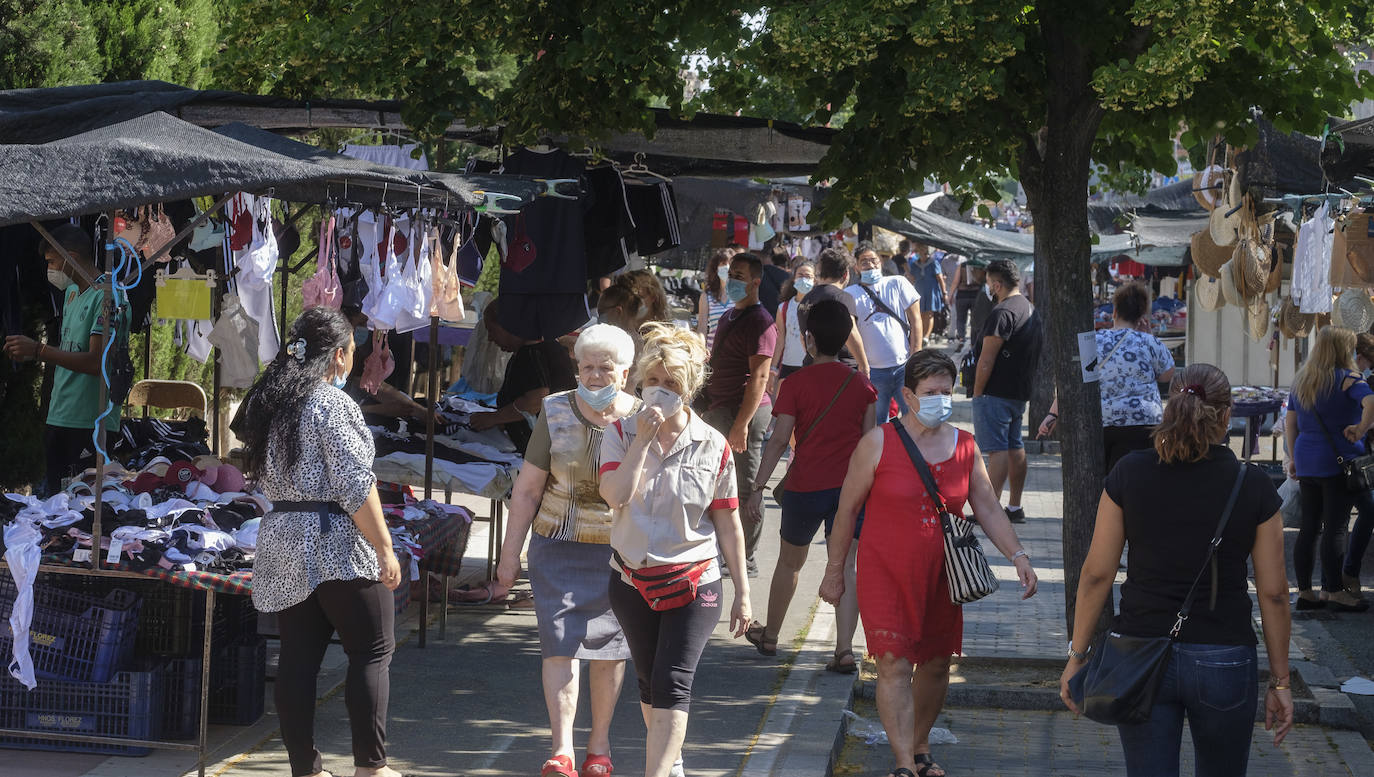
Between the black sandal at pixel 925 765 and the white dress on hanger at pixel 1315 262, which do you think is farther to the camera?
the white dress on hanger at pixel 1315 262

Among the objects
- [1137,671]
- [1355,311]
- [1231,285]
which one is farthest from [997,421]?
[1137,671]

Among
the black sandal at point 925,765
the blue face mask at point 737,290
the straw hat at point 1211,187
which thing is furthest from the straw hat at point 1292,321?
the black sandal at point 925,765

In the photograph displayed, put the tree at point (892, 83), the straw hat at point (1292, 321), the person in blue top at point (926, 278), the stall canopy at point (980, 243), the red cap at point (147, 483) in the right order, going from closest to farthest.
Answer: the red cap at point (147, 483)
the tree at point (892, 83)
the straw hat at point (1292, 321)
the stall canopy at point (980, 243)
the person in blue top at point (926, 278)

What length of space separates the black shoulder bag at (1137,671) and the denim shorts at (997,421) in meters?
7.13

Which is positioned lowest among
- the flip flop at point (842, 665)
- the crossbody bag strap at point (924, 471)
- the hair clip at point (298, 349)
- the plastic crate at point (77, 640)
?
the flip flop at point (842, 665)

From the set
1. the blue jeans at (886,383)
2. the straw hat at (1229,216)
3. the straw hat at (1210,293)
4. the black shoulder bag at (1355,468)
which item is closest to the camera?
the black shoulder bag at (1355,468)

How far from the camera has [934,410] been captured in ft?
18.7

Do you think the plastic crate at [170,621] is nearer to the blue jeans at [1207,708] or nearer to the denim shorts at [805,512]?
the denim shorts at [805,512]

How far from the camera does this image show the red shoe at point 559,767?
218 inches

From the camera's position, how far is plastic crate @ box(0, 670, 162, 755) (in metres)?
5.93

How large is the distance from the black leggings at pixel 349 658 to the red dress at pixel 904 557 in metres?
1.85

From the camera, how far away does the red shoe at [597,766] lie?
5.64 m

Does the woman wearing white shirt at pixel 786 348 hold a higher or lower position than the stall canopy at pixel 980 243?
lower

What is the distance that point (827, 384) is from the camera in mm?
7375
